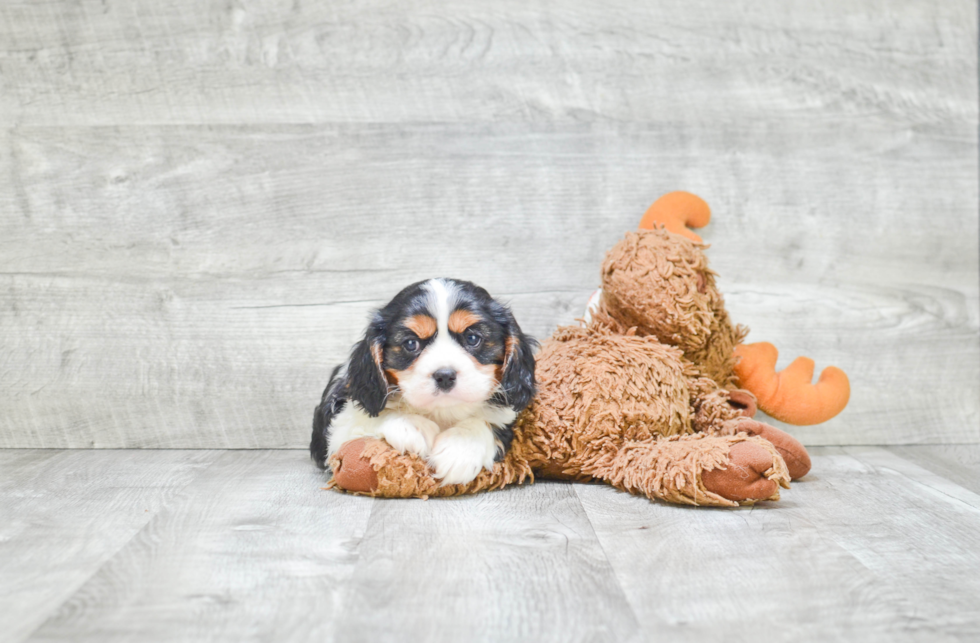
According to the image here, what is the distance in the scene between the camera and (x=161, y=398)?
2400 mm

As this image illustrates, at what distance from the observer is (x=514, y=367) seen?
1844 millimetres

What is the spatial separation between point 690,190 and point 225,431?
5.10 feet

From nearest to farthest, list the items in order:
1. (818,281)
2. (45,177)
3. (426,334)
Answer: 1. (426,334)
2. (45,177)
3. (818,281)

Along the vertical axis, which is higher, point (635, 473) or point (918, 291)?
point (918, 291)

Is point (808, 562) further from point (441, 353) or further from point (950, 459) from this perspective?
point (950, 459)

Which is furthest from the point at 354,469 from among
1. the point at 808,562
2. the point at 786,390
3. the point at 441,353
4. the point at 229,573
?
the point at 786,390

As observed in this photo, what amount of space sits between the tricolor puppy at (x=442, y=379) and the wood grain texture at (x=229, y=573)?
197mm

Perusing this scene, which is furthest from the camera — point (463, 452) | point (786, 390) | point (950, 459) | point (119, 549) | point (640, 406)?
point (950, 459)

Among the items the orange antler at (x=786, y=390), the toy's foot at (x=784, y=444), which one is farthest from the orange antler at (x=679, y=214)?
the toy's foot at (x=784, y=444)

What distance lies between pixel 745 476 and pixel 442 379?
67 cm

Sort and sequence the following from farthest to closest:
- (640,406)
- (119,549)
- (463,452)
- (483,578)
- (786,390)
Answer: (786,390), (640,406), (463,452), (119,549), (483,578)

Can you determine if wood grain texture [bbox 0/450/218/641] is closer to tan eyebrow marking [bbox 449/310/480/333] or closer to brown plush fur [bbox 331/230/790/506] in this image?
brown plush fur [bbox 331/230/790/506]

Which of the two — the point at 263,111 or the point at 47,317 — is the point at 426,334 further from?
the point at 47,317

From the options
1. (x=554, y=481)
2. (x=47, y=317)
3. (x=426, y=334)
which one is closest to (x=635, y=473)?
(x=554, y=481)
